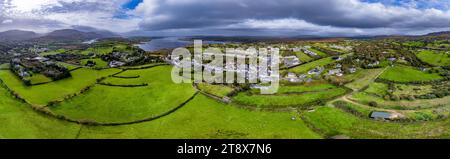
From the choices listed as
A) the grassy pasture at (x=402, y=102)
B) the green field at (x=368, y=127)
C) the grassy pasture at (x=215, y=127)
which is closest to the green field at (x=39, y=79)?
the grassy pasture at (x=215, y=127)

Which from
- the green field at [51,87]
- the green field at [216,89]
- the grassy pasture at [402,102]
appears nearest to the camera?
the grassy pasture at [402,102]

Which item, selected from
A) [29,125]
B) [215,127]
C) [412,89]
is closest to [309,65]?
[412,89]

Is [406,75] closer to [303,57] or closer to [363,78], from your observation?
[363,78]

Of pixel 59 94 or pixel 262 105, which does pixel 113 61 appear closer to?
pixel 59 94

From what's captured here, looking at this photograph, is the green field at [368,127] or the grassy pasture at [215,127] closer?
the green field at [368,127]

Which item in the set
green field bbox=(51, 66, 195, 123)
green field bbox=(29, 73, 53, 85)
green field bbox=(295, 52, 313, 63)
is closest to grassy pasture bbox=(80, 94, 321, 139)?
green field bbox=(51, 66, 195, 123)

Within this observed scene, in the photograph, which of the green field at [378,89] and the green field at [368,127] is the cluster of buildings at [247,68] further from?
the green field at [368,127]
